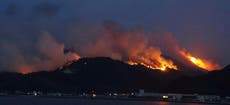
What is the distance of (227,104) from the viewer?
194125 mm

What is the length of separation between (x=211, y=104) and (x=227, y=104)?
6703mm

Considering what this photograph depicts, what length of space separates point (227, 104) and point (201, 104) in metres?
9.46

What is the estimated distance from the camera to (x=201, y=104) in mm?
197625

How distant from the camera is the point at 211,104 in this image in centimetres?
19862

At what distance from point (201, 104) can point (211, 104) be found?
397 cm
